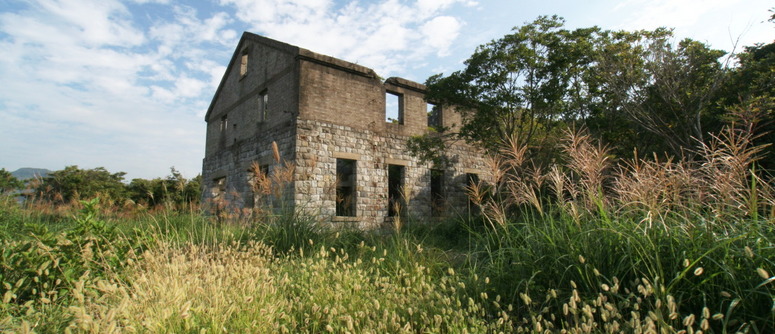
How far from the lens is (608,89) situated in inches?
423

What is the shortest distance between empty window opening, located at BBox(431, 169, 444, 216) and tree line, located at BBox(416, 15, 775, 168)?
61.5 inches

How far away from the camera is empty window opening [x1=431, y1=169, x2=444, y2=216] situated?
14664 millimetres

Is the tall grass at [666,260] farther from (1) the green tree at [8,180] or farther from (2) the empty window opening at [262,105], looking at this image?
(1) the green tree at [8,180]

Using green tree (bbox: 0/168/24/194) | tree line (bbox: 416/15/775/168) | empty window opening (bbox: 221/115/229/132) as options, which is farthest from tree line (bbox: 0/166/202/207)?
tree line (bbox: 416/15/775/168)

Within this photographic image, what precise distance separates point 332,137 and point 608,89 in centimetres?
750

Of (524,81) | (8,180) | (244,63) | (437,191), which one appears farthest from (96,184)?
(524,81)

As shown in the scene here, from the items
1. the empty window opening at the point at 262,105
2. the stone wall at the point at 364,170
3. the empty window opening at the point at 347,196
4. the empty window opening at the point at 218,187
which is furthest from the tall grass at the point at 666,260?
the empty window opening at the point at 218,187

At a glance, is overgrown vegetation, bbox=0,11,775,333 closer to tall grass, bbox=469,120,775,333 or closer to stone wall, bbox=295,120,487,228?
tall grass, bbox=469,120,775,333

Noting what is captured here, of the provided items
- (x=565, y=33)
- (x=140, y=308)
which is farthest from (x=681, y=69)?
(x=140, y=308)

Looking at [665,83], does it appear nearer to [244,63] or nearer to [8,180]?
[244,63]

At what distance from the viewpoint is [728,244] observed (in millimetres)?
2469

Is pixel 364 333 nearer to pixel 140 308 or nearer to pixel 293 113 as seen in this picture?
pixel 140 308

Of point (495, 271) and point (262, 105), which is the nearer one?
point (495, 271)

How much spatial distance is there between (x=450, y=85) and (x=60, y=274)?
406 inches
